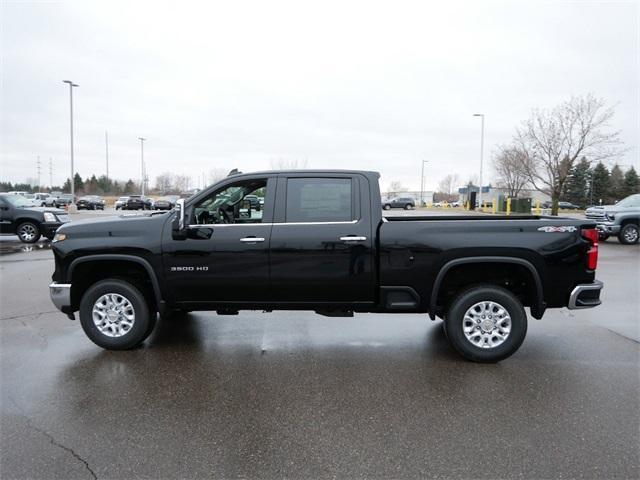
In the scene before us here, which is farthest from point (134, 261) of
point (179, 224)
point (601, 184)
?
point (601, 184)

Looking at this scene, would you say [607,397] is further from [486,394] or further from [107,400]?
[107,400]

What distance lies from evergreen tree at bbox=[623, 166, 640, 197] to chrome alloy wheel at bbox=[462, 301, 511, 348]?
81140mm

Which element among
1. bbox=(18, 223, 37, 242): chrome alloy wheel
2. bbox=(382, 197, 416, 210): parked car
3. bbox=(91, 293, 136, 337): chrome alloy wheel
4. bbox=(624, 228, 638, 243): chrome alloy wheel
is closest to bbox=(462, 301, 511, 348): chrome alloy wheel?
bbox=(91, 293, 136, 337): chrome alloy wheel

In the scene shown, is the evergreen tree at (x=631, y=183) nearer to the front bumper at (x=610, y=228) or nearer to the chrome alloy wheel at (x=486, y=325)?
the front bumper at (x=610, y=228)

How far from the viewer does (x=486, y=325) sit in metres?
4.88

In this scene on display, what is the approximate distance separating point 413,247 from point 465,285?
84 cm

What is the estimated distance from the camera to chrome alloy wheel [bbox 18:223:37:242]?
52.1 feet

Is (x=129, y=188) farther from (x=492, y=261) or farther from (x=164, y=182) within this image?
(x=492, y=261)

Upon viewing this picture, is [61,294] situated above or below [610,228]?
below

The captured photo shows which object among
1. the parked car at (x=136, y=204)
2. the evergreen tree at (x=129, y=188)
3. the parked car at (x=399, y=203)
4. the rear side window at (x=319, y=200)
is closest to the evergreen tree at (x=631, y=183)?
the parked car at (x=399, y=203)

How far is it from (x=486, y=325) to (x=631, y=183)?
276 ft

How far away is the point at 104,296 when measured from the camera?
5.17 m

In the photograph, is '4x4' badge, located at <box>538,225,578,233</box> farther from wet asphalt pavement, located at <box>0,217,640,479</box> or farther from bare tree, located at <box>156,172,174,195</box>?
bare tree, located at <box>156,172,174,195</box>

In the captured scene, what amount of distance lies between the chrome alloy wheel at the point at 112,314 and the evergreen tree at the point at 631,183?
273 feet
